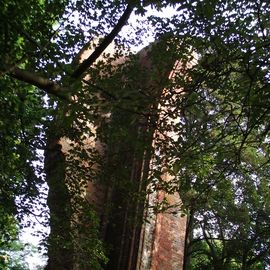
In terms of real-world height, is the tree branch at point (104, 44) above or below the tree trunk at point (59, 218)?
above

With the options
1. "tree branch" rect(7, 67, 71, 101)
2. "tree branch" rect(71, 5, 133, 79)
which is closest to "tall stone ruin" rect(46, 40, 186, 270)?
"tree branch" rect(71, 5, 133, 79)

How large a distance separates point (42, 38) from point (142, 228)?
14.8ft

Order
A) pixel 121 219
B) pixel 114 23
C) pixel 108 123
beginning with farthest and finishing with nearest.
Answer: pixel 121 219 → pixel 114 23 → pixel 108 123

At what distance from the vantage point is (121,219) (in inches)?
377

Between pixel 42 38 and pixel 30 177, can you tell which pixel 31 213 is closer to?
pixel 30 177

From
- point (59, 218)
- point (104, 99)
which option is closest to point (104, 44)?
point (104, 99)

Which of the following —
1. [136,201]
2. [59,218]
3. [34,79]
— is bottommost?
[59,218]

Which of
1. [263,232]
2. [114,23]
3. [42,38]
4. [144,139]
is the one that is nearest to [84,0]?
[114,23]

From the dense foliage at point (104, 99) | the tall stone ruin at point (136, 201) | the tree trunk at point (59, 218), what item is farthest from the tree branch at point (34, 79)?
the tree trunk at point (59, 218)

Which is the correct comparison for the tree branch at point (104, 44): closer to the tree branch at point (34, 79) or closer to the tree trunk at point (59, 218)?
the tree branch at point (34, 79)

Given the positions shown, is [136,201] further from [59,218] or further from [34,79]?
[34,79]

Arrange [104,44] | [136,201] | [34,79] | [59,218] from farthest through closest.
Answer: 1. [59,218]
2. [136,201]
3. [104,44]
4. [34,79]

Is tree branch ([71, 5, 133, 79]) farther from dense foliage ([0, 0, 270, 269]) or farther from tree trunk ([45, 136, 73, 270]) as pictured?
tree trunk ([45, 136, 73, 270])

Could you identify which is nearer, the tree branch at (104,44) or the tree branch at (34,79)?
the tree branch at (34,79)
